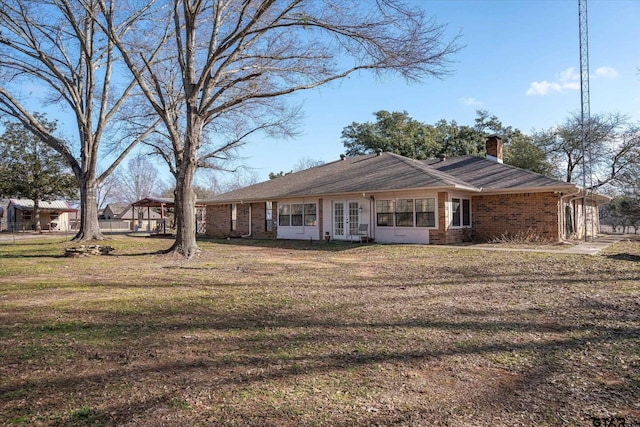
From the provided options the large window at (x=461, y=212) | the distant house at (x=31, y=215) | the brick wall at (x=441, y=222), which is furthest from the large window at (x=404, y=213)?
the distant house at (x=31, y=215)

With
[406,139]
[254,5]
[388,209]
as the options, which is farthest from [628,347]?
[406,139]

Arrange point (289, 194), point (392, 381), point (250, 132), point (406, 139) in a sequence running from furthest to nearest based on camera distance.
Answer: point (406, 139)
point (250, 132)
point (289, 194)
point (392, 381)

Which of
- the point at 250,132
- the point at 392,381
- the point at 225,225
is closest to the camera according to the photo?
the point at 392,381

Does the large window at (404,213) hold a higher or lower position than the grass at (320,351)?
higher

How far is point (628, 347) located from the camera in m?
3.91

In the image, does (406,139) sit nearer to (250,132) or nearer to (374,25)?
(250,132)

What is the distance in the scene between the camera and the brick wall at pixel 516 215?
14836 mm

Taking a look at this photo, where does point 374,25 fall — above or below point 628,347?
above

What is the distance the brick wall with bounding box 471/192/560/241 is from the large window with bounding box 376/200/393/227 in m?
3.63

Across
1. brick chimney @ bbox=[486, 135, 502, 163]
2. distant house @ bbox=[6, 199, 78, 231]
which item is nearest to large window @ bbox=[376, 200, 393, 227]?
brick chimney @ bbox=[486, 135, 502, 163]

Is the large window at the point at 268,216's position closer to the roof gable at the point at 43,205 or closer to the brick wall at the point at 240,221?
the brick wall at the point at 240,221

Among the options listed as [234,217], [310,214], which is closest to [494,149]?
[310,214]

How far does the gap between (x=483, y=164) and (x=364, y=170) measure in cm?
619

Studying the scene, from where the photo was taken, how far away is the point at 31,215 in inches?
1647
